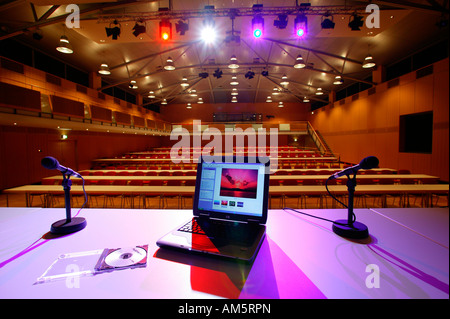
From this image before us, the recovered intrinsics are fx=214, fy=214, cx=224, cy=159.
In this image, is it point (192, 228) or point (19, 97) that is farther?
point (19, 97)

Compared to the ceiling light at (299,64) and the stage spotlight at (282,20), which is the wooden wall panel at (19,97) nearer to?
the stage spotlight at (282,20)

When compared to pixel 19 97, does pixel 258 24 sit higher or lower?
higher

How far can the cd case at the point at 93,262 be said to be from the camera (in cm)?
90

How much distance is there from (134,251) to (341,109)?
1618 cm

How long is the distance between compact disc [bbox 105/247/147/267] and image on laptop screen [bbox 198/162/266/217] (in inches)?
16.2

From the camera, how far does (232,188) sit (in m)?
1.30

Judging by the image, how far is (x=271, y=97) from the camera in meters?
20.2

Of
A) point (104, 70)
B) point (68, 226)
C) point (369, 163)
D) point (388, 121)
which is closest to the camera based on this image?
point (369, 163)

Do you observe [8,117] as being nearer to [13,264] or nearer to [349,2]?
[13,264]

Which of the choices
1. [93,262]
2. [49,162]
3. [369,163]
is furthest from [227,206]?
[49,162]

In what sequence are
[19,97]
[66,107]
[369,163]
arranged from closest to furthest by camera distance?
[369,163] < [19,97] < [66,107]

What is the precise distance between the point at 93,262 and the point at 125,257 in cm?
14

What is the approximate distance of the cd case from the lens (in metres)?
0.90

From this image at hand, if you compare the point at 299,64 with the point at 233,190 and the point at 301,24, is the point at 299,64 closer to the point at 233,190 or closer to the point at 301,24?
the point at 301,24
